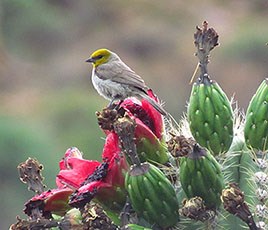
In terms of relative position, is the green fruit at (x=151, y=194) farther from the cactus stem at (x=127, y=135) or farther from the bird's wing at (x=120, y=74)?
the bird's wing at (x=120, y=74)

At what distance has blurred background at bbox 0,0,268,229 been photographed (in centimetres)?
1367

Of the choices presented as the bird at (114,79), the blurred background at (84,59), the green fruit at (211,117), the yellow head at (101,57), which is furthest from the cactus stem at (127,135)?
the blurred background at (84,59)

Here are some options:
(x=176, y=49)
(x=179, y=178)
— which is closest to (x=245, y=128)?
(x=179, y=178)

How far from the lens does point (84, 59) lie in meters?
17.6

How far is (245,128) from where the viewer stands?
2129 mm

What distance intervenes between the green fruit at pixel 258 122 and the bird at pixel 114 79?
1.65 ft

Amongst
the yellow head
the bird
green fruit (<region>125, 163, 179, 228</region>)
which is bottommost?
green fruit (<region>125, 163, 179, 228</region>)

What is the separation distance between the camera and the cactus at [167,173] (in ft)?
Result: 6.43

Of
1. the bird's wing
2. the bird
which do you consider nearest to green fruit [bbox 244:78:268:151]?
the bird

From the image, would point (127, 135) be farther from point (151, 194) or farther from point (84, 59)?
point (84, 59)

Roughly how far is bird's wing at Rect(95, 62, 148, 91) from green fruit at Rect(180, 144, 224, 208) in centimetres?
83

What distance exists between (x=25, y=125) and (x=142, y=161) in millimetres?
12700

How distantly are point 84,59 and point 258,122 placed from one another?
15.5 meters

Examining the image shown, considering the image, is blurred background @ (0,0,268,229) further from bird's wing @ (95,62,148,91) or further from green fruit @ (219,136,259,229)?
green fruit @ (219,136,259,229)
